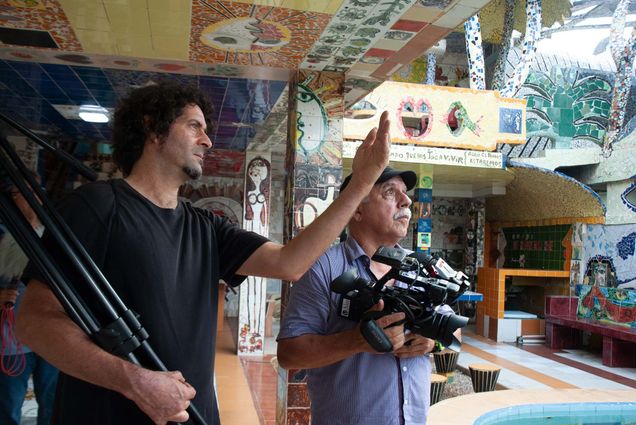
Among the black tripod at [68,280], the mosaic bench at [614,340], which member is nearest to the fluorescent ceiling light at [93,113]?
the black tripod at [68,280]

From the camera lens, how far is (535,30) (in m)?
14.5

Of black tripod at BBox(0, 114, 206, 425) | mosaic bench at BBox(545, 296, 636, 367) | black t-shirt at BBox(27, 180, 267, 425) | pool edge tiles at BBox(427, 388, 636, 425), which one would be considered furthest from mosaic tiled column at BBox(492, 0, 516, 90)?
black tripod at BBox(0, 114, 206, 425)

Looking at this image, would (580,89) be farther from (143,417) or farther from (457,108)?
(143,417)

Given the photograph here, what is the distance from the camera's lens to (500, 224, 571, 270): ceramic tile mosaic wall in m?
14.9

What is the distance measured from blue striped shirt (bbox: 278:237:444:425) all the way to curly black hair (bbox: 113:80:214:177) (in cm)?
75

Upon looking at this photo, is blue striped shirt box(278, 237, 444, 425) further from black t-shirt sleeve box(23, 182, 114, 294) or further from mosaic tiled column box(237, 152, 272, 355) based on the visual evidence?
mosaic tiled column box(237, 152, 272, 355)

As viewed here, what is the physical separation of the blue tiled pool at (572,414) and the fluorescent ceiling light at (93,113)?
5824mm

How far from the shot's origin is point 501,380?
29.1 feet

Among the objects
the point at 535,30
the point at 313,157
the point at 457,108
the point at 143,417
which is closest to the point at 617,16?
the point at 535,30

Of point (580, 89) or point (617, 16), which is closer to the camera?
point (617, 16)

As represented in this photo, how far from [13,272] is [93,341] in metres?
2.87

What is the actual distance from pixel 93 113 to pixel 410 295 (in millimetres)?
6748

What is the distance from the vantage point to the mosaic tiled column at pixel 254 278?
30.8ft

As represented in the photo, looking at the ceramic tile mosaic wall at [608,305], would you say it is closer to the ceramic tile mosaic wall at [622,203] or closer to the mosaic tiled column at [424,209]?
the ceramic tile mosaic wall at [622,203]
